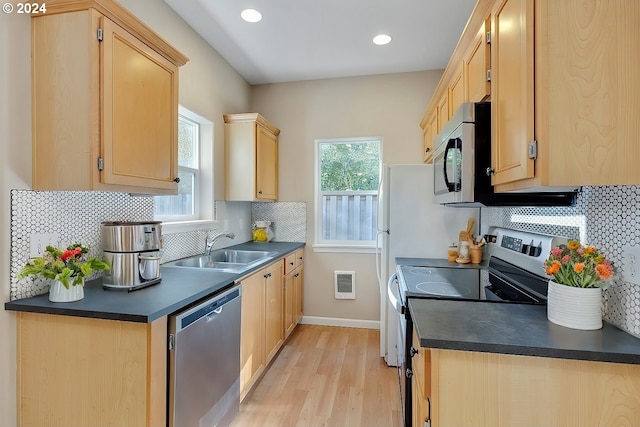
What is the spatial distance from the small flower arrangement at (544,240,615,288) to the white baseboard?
8.36 feet

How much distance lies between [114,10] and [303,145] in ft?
7.81

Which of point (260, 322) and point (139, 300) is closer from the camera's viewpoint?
point (139, 300)

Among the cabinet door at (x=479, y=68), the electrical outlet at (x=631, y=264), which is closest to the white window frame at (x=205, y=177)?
the cabinet door at (x=479, y=68)

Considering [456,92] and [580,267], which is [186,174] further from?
[580,267]

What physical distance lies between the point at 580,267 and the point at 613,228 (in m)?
0.22

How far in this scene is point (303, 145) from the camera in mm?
3670

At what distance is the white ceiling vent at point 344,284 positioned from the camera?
3558 millimetres

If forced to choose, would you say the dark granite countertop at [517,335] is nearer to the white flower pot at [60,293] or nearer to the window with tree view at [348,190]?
the white flower pot at [60,293]

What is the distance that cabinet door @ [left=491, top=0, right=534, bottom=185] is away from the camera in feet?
3.48

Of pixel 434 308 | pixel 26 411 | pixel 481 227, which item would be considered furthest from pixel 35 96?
pixel 481 227

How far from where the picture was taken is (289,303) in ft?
10.2

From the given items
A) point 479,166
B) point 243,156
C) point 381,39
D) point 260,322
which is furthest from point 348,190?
point 479,166

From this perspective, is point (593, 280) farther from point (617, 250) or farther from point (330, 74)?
point (330, 74)

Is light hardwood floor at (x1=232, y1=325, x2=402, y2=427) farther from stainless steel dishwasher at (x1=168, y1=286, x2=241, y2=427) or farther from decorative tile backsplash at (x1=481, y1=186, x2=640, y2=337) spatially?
decorative tile backsplash at (x1=481, y1=186, x2=640, y2=337)
